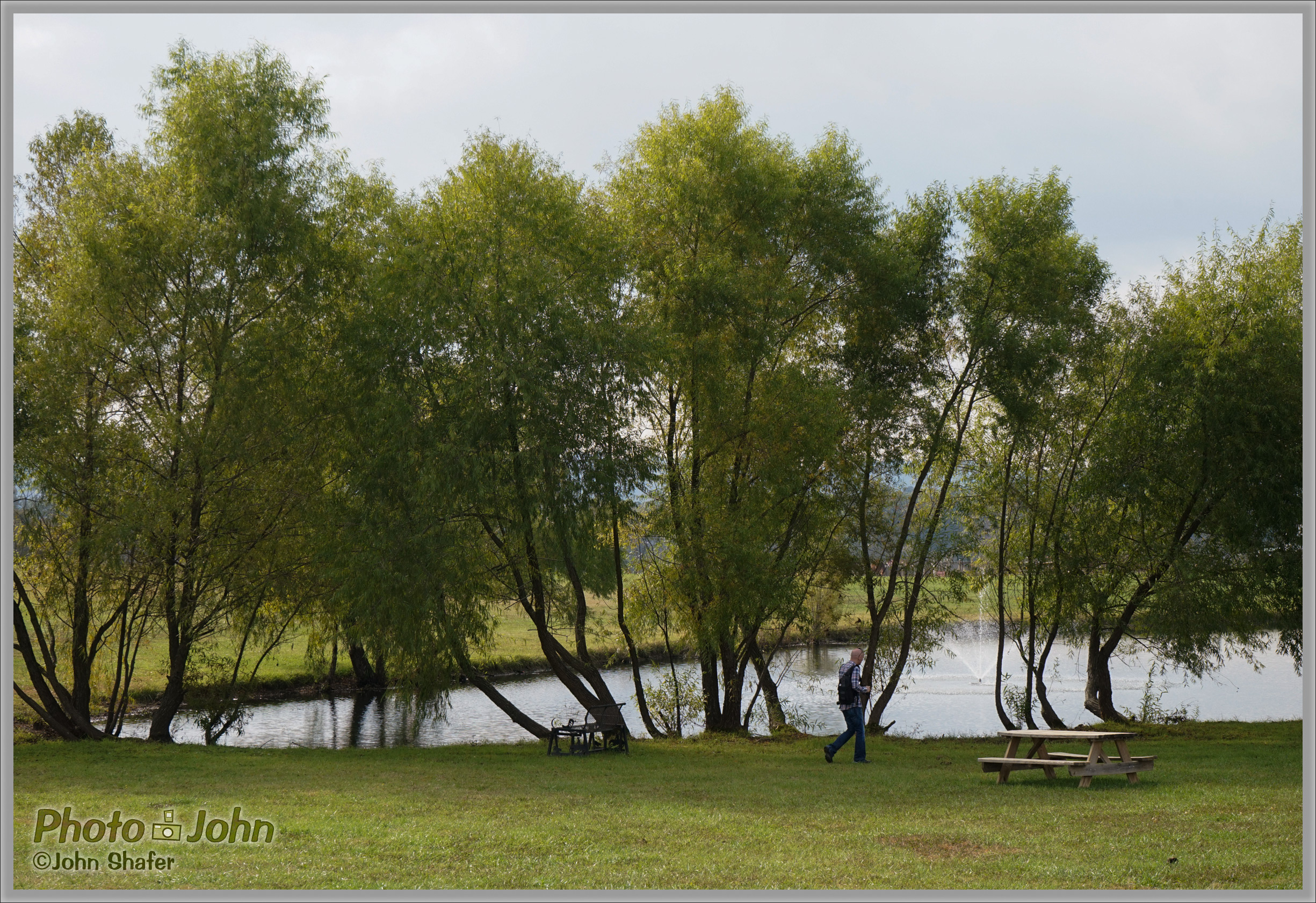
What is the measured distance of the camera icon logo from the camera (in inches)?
312

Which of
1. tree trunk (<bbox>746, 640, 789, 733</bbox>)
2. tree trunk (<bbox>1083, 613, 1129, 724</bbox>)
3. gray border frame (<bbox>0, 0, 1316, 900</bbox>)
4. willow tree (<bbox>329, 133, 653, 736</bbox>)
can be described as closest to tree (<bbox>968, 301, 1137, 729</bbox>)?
tree trunk (<bbox>1083, 613, 1129, 724</bbox>)

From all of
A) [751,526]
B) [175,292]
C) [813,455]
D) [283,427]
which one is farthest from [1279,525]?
[175,292]

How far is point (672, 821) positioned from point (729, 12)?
6835 mm

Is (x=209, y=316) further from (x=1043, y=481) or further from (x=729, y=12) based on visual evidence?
(x=1043, y=481)

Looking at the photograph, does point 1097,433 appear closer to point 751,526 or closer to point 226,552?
point 751,526

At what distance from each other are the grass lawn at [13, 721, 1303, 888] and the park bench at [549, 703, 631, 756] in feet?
3.19

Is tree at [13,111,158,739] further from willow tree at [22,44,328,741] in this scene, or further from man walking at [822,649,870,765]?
man walking at [822,649,870,765]

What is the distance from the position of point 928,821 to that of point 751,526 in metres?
8.65

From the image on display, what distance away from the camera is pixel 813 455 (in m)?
18.1

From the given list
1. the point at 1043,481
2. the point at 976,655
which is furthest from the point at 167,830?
the point at 976,655

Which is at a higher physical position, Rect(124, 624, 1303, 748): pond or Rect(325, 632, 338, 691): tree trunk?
Rect(325, 632, 338, 691): tree trunk

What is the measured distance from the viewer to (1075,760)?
37.3ft

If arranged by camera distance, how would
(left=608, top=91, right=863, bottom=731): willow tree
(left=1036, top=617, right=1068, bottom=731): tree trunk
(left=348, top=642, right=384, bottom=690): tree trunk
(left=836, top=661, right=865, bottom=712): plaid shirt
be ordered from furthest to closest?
(left=348, top=642, right=384, bottom=690): tree trunk, (left=1036, top=617, right=1068, bottom=731): tree trunk, (left=608, top=91, right=863, bottom=731): willow tree, (left=836, top=661, right=865, bottom=712): plaid shirt

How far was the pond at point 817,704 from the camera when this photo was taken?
21516 millimetres
